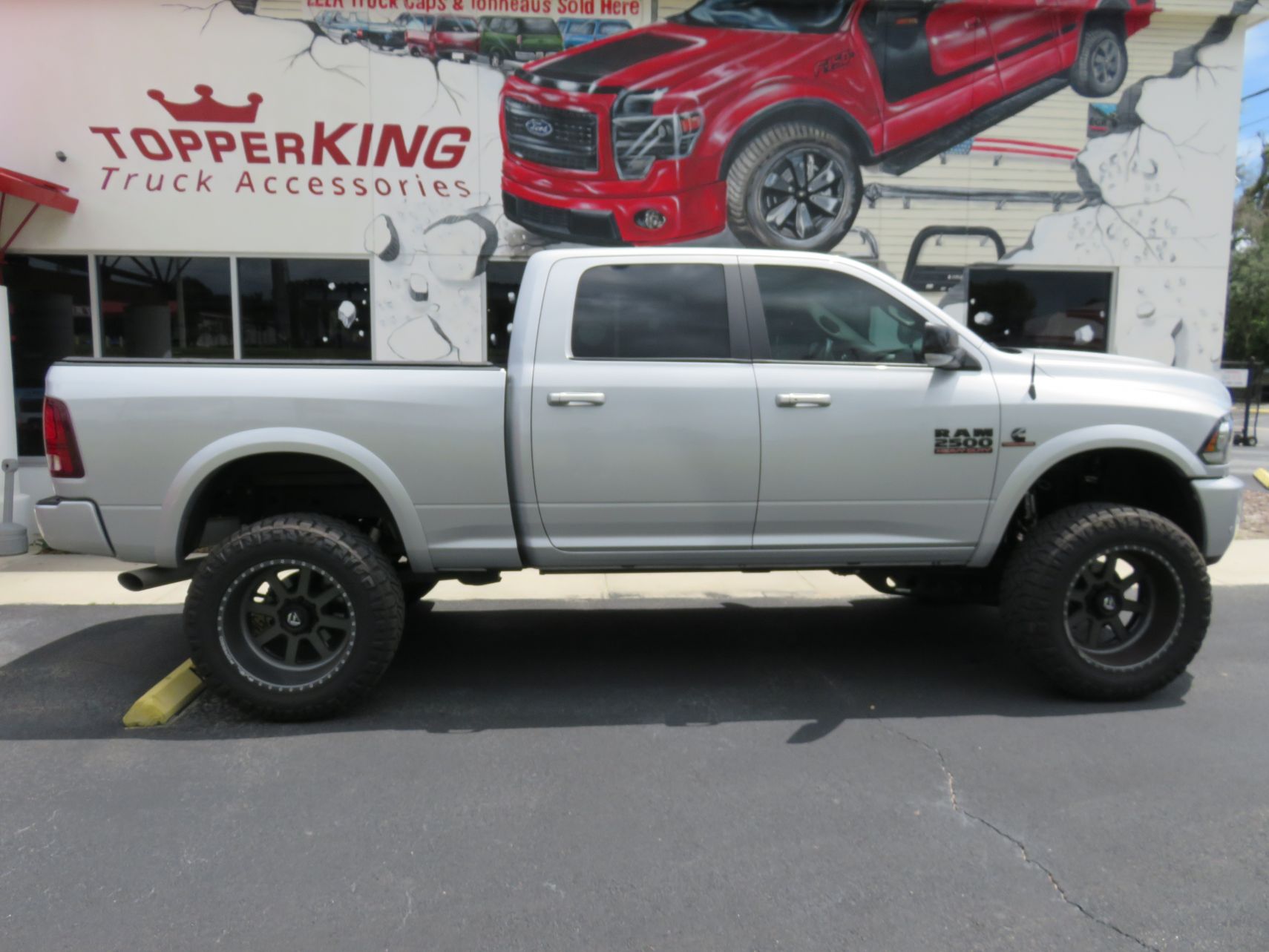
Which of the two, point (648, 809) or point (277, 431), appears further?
point (277, 431)

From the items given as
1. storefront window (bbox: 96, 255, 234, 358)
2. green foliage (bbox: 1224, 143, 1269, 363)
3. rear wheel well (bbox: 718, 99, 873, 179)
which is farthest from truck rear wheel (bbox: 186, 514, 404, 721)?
green foliage (bbox: 1224, 143, 1269, 363)

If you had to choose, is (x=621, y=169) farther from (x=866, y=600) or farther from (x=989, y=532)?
(x=989, y=532)

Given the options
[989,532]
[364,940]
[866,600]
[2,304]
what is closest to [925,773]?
[989,532]

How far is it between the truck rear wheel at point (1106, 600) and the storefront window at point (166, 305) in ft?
26.7

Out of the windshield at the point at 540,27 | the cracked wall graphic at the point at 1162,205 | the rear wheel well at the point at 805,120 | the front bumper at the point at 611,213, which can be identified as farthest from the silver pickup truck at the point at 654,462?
the cracked wall graphic at the point at 1162,205

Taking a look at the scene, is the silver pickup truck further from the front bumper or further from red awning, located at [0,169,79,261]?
red awning, located at [0,169,79,261]

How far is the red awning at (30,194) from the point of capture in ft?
26.2

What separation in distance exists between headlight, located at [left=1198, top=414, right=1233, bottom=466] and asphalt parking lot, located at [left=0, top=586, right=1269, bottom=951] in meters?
1.20

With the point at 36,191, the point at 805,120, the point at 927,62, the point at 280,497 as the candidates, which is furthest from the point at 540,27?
the point at 280,497

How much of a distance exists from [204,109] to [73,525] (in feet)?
21.7

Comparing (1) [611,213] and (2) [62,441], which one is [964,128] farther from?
(2) [62,441]

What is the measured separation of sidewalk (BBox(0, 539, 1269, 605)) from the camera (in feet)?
21.4

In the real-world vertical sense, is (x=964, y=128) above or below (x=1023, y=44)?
below

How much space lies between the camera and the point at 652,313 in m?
4.39
